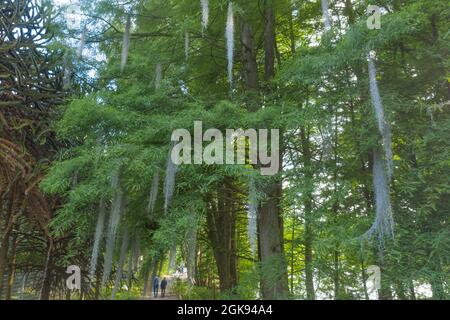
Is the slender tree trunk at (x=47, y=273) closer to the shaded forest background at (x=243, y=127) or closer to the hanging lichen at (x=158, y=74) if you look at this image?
the shaded forest background at (x=243, y=127)

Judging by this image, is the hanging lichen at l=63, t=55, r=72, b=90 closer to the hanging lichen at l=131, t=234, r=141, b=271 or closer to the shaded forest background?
the shaded forest background

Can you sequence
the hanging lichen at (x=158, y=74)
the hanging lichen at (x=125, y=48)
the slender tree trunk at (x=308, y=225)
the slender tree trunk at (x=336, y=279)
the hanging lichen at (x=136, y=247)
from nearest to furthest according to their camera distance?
the slender tree trunk at (x=308, y=225), the slender tree trunk at (x=336, y=279), the hanging lichen at (x=158, y=74), the hanging lichen at (x=125, y=48), the hanging lichen at (x=136, y=247)

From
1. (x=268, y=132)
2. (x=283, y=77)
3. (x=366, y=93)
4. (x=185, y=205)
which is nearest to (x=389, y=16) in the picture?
(x=366, y=93)

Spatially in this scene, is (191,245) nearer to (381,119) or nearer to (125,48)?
(381,119)

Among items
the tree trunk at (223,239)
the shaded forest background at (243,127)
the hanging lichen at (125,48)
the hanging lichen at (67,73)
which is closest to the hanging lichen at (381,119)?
the shaded forest background at (243,127)

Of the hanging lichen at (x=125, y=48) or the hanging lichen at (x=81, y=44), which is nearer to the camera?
the hanging lichen at (x=125, y=48)

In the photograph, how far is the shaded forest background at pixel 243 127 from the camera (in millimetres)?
5051

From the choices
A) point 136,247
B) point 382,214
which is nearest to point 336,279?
point 382,214

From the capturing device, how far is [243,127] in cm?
564

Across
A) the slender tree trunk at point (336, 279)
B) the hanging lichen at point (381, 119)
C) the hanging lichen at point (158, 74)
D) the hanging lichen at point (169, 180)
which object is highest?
the hanging lichen at point (158, 74)

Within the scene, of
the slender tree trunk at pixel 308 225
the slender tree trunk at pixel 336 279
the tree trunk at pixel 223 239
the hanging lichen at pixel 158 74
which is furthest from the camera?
the tree trunk at pixel 223 239

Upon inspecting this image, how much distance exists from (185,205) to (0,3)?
14.7ft

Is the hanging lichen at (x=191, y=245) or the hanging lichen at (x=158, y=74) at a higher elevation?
the hanging lichen at (x=158, y=74)

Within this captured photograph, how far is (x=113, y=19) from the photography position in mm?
7039
